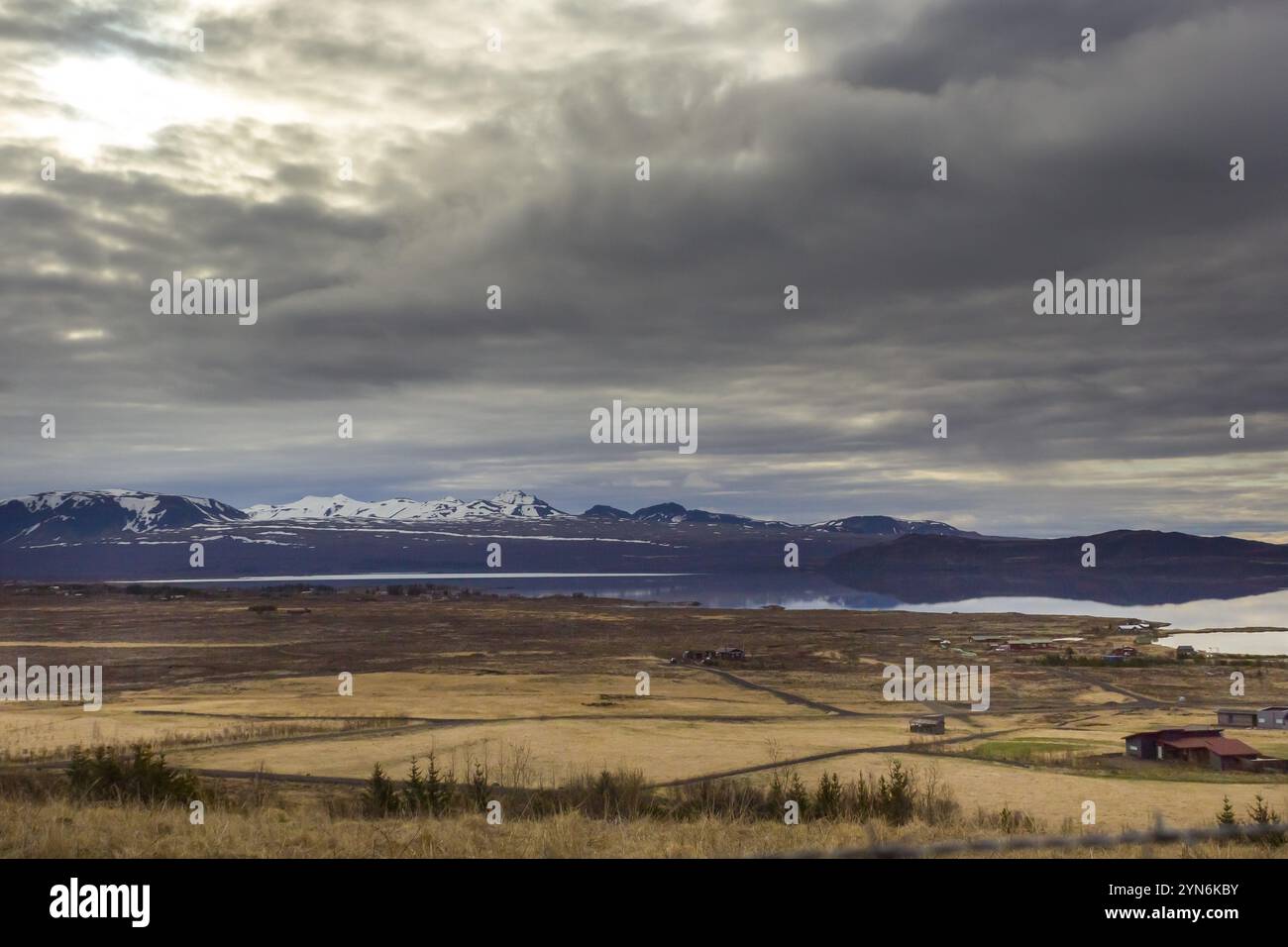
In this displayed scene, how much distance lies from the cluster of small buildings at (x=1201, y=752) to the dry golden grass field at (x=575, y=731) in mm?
1499

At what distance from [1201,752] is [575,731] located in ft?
92.1

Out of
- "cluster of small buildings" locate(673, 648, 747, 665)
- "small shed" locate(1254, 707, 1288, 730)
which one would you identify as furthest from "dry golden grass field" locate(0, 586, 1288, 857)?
"cluster of small buildings" locate(673, 648, 747, 665)

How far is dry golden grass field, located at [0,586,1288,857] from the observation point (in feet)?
36.3

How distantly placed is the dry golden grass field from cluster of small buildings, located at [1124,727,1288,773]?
1499 millimetres

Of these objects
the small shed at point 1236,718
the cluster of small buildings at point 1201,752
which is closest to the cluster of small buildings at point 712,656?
the small shed at point 1236,718

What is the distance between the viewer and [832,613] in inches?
6388

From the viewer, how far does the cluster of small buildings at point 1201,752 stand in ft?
131

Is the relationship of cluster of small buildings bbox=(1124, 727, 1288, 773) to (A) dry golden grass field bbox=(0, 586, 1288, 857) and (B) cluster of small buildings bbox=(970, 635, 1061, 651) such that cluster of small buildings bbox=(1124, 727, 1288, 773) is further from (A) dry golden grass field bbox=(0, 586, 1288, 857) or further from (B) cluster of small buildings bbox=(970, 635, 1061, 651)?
(B) cluster of small buildings bbox=(970, 635, 1061, 651)

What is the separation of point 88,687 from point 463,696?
2538cm

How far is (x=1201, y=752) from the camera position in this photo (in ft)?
134

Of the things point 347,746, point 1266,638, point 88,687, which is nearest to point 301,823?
point 347,746

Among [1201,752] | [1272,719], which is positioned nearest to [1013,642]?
[1272,719]
